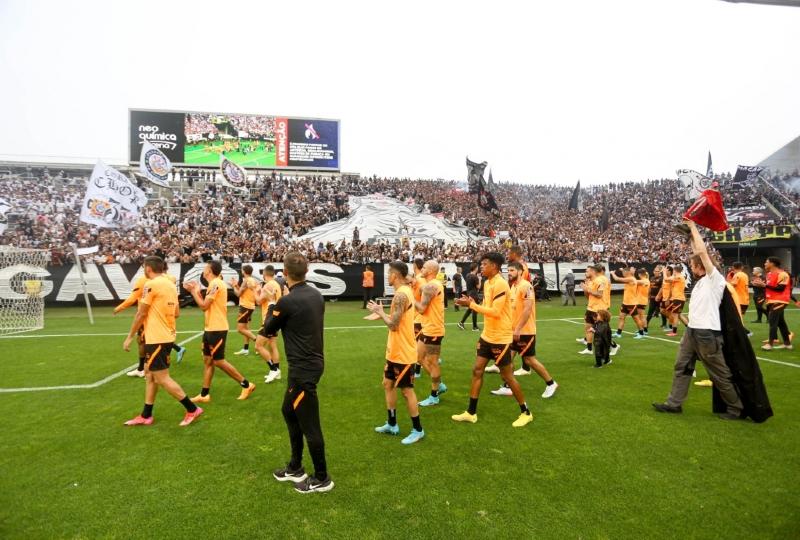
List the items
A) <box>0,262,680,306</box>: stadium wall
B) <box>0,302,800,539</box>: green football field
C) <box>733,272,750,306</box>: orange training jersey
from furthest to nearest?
<box>0,262,680,306</box>: stadium wall → <box>733,272,750,306</box>: orange training jersey → <box>0,302,800,539</box>: green football field

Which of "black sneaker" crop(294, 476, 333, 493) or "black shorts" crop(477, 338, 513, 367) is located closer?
"black sneaker" crop(294, 476, 333, 493)

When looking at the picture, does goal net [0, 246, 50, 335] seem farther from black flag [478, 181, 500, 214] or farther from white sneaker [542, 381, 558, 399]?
black flag [478, 181, 500, 214]

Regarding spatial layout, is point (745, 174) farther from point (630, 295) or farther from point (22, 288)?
point (22, 288)

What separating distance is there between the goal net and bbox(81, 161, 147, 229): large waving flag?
87.4 inches

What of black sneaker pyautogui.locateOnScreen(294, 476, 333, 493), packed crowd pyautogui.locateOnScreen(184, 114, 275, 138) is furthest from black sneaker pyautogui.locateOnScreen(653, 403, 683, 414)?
packed crowd pyautogui.locateOnScreen(184, 114, 275, 138)

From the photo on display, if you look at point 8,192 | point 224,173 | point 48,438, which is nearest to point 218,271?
point 48,438

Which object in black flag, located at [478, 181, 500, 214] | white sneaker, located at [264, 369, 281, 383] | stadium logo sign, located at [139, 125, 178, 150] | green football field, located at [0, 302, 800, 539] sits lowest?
white sneaker, located at [264, 369, 281, 383]

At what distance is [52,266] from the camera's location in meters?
20.4

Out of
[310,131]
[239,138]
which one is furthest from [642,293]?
[239,138]

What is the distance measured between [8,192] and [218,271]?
34.8 m

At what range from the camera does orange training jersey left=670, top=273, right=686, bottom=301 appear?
42.0 ft

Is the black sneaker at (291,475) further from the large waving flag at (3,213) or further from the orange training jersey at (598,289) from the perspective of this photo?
the large waving flag at (3,213)

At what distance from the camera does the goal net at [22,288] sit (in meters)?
16.1

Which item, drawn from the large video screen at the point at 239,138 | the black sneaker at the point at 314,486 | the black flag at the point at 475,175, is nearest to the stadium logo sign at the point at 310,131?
the large video screen at the point at 239,138
